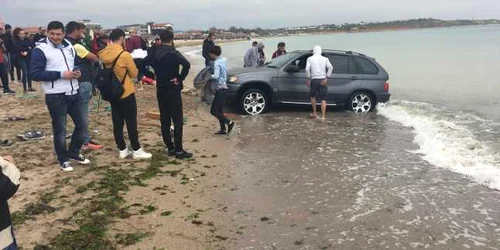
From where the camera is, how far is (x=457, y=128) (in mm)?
10031

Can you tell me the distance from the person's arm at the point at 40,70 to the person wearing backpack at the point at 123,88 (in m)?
0.81

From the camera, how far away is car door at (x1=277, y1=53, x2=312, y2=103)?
37.6 feet

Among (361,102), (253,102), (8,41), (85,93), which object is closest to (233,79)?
(253,102)

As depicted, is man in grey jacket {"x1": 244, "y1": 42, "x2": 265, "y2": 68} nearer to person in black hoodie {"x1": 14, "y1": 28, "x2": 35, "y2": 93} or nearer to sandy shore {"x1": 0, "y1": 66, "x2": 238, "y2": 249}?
person in black hoodie {"x1": 14, "y1": 28, "x2": 35, "y2": 93}

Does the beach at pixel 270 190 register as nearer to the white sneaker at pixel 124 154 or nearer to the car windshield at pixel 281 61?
the white sneaker at pixel 124 154

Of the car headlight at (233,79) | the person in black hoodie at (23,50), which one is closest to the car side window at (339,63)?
the car headlight at (233,79)

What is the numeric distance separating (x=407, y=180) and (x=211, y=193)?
2607 millimetres

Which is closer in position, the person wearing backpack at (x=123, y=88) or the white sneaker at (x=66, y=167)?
the white sneaker at (x=66, y=167)

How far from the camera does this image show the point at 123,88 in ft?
21.2

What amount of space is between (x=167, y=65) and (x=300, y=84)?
17.7ft

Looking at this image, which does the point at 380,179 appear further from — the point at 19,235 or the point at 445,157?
the point at 19,235

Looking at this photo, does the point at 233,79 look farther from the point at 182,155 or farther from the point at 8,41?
the point at 8,41

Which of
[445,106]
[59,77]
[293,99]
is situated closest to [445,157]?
[293,99]

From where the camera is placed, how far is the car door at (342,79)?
11898 millimetres
